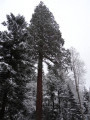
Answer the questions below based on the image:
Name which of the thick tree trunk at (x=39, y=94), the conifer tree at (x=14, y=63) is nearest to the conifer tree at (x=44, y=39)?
the thick tree trunk at (x=39, y=94)

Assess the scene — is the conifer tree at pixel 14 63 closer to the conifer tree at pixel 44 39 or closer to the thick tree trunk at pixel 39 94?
the thick tree trunk at pixel 39 94

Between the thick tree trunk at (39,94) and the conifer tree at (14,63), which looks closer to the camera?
the conifer tree at (14,63)

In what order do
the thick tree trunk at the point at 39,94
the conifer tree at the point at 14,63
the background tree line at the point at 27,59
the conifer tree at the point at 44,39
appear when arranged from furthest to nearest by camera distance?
the conifer tree at the point at 44,39 < the thick tree trunk at the point at 39,94 < the background tree line at the point at 27,59 < the conifer tree at the point at 14,63

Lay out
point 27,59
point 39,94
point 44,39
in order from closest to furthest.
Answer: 1. point 27,59
2. point 39,94
3. point 44,39

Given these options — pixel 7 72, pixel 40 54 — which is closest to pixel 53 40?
pixel 40 54

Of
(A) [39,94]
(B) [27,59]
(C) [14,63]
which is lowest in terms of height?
(A) [39,94]

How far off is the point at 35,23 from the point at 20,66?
19.4ft

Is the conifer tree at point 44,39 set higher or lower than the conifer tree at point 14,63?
higher

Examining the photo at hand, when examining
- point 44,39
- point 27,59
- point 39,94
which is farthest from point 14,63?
point 44,39

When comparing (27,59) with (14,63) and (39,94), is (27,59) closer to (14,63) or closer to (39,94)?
(14,63)

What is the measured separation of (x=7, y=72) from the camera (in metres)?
8.94

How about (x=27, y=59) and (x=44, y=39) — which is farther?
(x=44, y=39)

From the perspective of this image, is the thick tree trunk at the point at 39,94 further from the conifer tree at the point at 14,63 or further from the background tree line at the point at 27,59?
the conifer tree at the point at 14,63

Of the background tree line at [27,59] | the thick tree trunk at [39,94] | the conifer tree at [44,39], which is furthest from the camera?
the conifer tree at [44,39]
